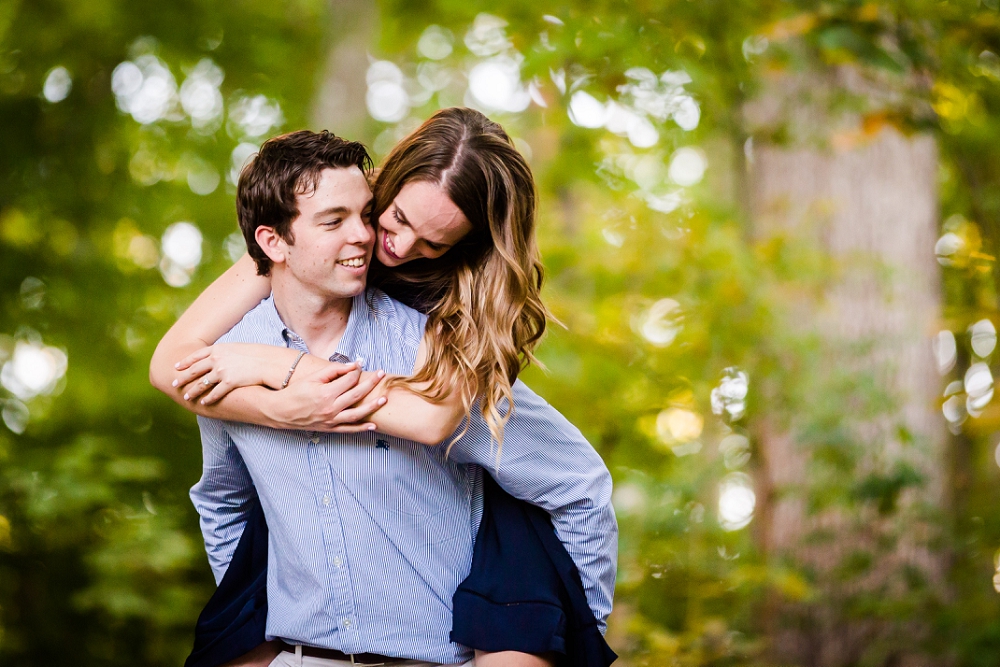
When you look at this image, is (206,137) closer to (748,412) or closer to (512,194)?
(748,412)

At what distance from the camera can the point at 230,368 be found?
1.81m

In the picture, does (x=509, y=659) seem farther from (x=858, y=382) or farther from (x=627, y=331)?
(x=858, y=382)

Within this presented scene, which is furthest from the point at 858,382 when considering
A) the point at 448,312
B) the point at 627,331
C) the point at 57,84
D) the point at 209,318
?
the point at 57,84

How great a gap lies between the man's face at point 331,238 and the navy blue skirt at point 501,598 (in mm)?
590

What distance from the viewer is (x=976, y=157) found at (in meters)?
4.86

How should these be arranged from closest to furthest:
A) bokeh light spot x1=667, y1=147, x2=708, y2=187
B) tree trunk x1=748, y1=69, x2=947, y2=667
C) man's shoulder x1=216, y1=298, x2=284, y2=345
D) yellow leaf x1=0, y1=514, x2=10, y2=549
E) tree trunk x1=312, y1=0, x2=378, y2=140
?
1. man's shoulder x1=216, y1=298, x2=284, y2=345
2. yellow leaf x1=0, y1=514, x2=10, y2=549
3. tree trunk x1=748, y1=69, x2=947, y2=667
4. tree trunk x1=312, y1=0, x2=378, y2=140
5. bokeh light spot x1=667, y1=147, x2=708, y2=187

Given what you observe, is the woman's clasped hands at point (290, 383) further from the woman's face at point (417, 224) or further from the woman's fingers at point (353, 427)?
the woman's face at point (417, 224)

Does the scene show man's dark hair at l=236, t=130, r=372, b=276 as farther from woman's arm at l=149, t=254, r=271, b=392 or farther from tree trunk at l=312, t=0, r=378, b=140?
tree trunk at l=312, t=0, r=378, b=140

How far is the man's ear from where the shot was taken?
186cm

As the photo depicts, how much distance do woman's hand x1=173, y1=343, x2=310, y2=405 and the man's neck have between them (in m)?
0.10

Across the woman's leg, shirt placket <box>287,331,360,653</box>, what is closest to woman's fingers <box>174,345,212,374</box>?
shirt placket <box>287,331,360,653</box>

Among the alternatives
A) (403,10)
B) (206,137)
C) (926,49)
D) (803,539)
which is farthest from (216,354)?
(206,137)

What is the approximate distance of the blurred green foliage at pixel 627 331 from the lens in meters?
3.53

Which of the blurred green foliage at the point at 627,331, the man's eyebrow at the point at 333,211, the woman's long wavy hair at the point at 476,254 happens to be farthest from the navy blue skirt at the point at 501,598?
the blurred green foliage at the point at 627,331
